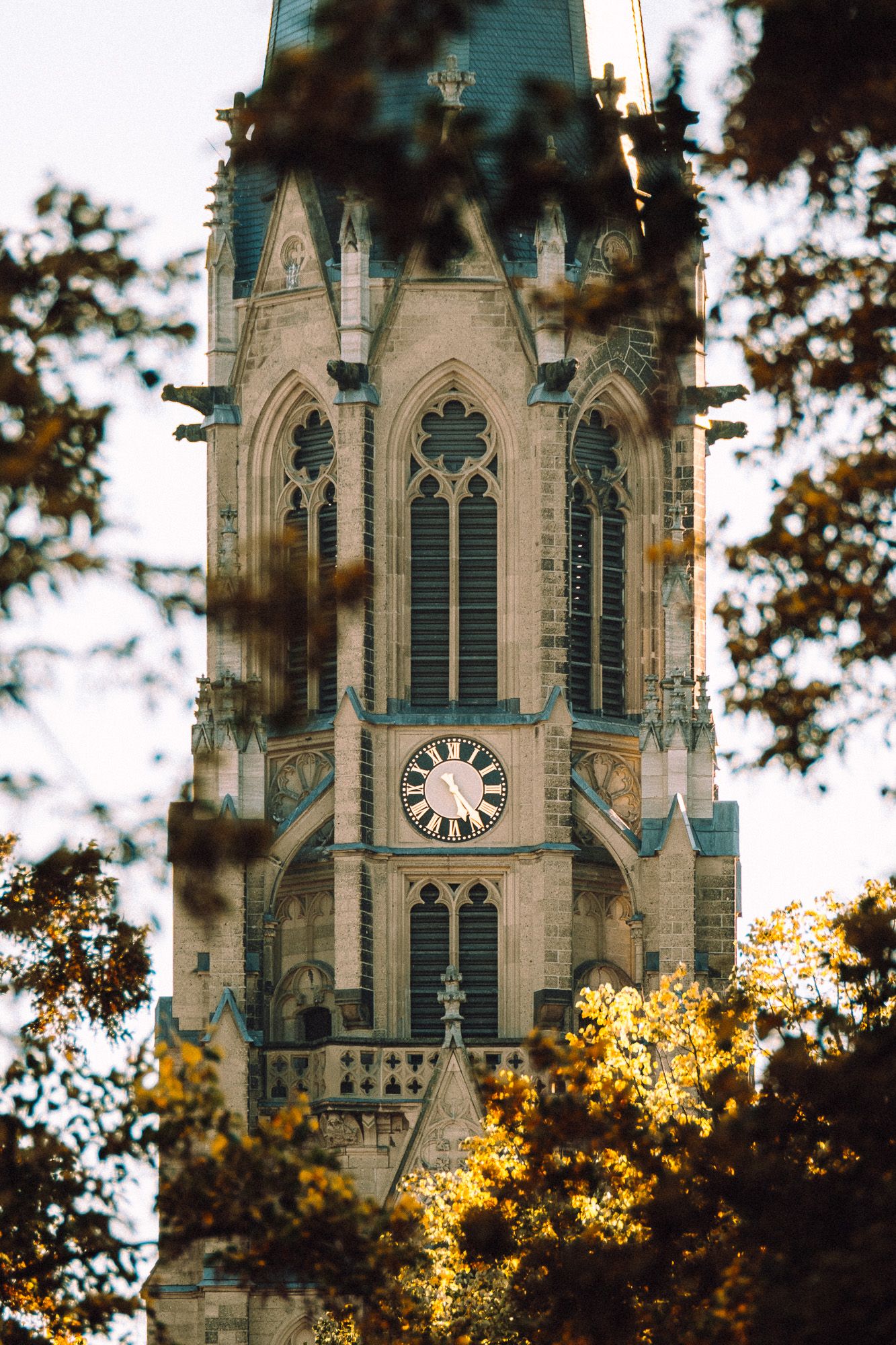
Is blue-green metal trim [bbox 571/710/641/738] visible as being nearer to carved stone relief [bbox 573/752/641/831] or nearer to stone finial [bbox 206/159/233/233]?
carved stone relief [bbox 573/752/641/831]

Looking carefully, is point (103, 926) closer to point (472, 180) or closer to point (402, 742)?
point (472, 180)

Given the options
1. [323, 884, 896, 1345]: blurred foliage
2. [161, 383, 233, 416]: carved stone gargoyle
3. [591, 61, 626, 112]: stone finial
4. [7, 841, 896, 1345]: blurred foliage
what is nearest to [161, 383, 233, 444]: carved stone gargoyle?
[161, 383, 233, 416]: carved stone gargoyle

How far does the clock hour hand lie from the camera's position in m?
65.5

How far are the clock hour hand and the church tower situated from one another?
2.0 inches

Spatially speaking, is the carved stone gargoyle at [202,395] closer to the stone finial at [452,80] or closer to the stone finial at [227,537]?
the stone finial at [227,537]

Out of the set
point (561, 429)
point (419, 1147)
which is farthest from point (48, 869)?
point (561, 429)

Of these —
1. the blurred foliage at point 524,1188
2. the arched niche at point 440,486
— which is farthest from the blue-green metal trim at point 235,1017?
the blurred foliage at point 524,1188

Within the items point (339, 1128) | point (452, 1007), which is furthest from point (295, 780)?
point (339, 1128)

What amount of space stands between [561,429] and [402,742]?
5.86 m

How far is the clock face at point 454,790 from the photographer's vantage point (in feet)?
214

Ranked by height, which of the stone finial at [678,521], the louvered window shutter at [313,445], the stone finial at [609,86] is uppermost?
the stone finial at [609,86]

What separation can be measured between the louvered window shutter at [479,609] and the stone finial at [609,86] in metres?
6.87

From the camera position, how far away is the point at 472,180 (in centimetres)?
2108

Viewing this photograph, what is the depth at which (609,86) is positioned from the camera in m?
65.5
